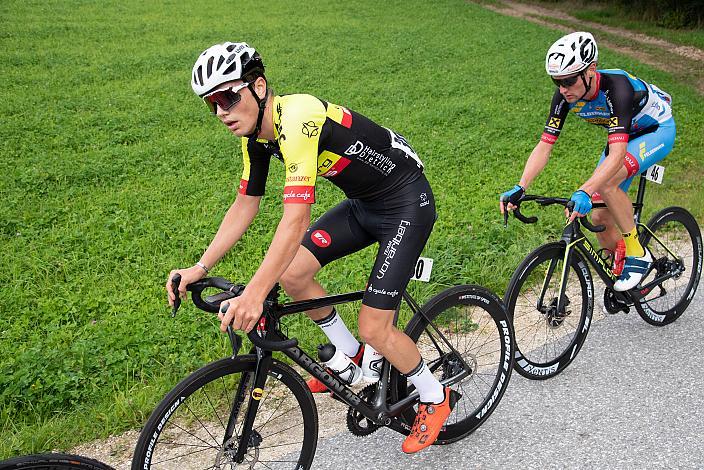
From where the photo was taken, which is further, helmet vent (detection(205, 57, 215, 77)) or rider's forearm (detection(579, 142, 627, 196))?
rider's forearm (detection(579, 142, 627, 196))

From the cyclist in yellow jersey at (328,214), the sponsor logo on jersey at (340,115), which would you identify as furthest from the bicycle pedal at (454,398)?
the sponsor logo on jersey at (340,115)

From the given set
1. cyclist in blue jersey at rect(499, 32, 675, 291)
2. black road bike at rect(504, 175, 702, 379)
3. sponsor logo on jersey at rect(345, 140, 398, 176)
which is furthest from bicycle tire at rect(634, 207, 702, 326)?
sponsor logo on jersey at rect(345, 140, 398, 176)

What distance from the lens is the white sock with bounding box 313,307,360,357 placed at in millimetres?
3936

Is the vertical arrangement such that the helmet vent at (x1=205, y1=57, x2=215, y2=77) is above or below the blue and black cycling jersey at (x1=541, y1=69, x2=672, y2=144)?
above

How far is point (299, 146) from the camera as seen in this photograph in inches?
126

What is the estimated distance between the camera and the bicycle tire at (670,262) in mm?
5539

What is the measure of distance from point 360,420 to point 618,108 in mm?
2902

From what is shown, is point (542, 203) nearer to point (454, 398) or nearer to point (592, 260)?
point (592, 260)

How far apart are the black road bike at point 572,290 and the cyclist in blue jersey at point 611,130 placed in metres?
0.16

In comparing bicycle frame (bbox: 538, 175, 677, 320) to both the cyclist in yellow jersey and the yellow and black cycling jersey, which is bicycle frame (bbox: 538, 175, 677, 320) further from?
the yellow and black cycling jersey

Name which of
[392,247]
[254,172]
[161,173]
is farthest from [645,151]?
[161,173]

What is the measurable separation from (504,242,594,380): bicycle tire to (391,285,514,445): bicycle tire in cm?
26

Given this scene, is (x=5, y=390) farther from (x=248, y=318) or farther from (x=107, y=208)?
(x=107, y=208)

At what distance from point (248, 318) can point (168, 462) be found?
4.75 ft
